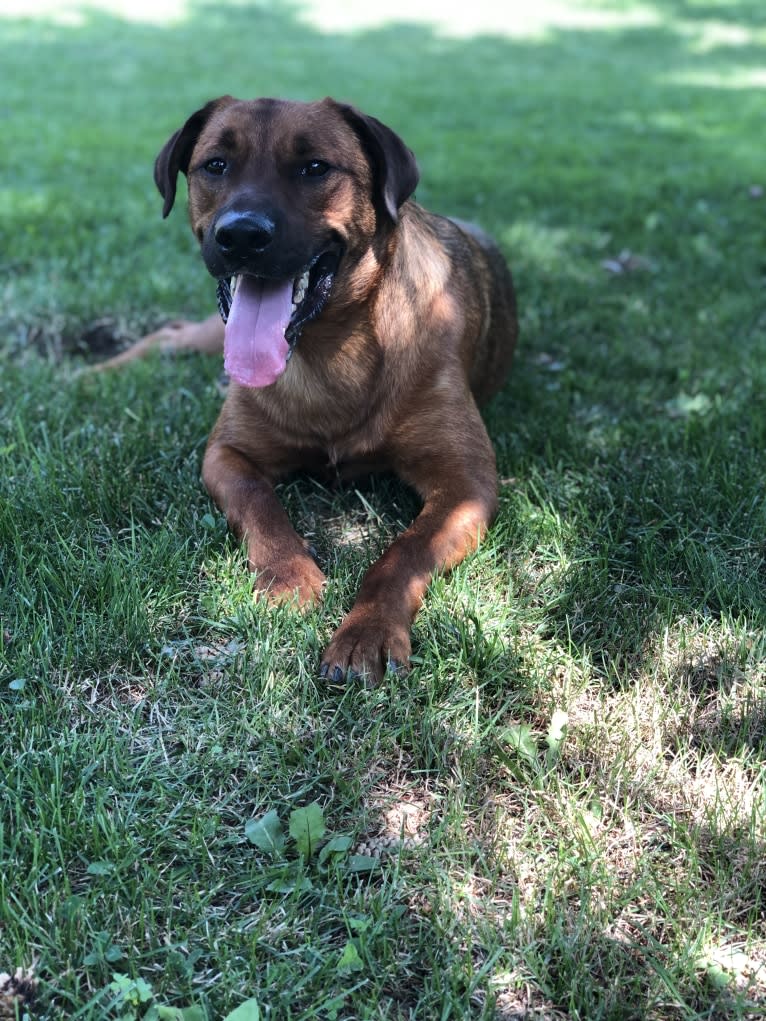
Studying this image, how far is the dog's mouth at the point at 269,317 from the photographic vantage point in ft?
9.89

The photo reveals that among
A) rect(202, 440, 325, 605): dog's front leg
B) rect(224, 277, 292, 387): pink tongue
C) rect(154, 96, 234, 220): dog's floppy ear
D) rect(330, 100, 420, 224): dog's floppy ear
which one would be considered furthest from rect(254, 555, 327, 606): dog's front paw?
rect(154, 96, 234, 220): dog's floppy ear

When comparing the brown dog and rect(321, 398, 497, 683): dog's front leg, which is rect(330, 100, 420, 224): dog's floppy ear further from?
rect(321, 398, 497, 683): dog's front leg

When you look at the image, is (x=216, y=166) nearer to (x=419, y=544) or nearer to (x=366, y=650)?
(x=419, y=544)

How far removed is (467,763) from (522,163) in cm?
715

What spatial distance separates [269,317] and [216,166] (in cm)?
61

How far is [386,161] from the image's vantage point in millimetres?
3156

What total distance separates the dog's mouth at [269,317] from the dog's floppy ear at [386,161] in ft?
0.85

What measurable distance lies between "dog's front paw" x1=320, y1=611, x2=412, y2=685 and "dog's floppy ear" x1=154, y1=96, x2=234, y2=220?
1.77 meters

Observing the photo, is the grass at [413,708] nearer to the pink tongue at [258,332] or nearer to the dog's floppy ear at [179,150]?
the pink tongue at [258,332]

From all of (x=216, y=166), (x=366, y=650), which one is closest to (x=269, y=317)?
(x=216, y=166)

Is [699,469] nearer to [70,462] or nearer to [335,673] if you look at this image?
[335,673]

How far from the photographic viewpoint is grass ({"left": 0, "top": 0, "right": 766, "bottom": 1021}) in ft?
6.18

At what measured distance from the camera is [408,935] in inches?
76.2

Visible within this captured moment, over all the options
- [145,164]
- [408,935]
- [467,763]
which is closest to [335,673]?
[467,763]
